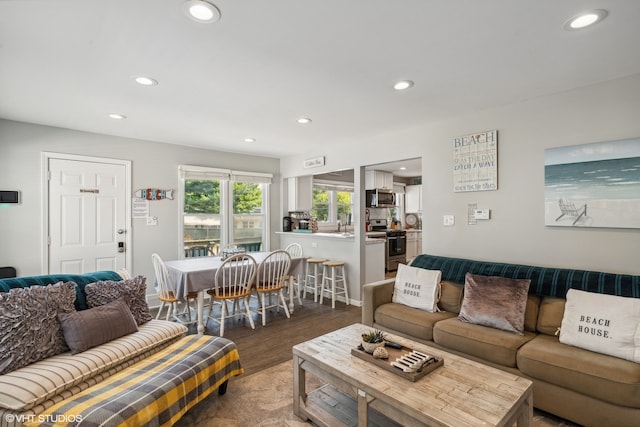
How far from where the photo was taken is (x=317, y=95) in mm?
2834

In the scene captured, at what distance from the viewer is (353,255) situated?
470 centimetres

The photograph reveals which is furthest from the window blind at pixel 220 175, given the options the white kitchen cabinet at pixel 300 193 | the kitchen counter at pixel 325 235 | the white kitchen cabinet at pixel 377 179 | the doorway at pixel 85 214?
the white kitchen cabinet at pixel 377 179

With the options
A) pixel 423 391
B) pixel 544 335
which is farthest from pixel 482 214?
pixel 423 391

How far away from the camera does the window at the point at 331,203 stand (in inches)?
270

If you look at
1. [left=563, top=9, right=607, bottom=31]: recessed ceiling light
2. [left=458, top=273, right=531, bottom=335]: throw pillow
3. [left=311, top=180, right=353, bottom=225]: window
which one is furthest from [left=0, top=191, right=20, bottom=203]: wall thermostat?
[left=563, top=9, right=607, bottom=31]: recessed ceiling light

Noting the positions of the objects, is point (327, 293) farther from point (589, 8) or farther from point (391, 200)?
point (589, 8)

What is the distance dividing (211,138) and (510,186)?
378cm

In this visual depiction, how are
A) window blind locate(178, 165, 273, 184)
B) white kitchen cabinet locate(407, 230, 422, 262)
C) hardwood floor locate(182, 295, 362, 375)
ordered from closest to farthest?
1. hardwood floor locate(182, 295, 362, 375)
2. window blind locate(178, 165, 273, 184)
3. white kitchen cabinet locate(407, 230, 422, 262)

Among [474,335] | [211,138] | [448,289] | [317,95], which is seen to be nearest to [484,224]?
[448,289]

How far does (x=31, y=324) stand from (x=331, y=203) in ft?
18.9

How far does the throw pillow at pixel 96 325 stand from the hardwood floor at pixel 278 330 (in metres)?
1.07

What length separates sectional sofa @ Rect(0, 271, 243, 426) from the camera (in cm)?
154

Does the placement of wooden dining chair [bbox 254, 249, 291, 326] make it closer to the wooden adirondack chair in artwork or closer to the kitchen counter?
the kitchen counter

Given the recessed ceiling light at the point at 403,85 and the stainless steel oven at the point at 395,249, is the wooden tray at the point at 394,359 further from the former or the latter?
the stainless steel oven at the point at 395,249
